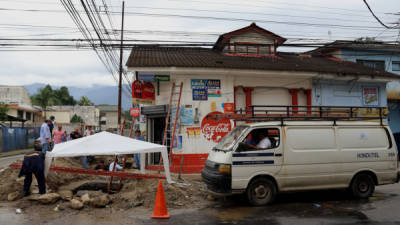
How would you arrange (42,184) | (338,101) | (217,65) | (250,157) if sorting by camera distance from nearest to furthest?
(250,157) < (42,184) < (217,65) < (338,101)

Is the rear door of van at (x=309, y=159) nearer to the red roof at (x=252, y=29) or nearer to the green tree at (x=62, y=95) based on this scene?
the red roof at (x=252, y=29)

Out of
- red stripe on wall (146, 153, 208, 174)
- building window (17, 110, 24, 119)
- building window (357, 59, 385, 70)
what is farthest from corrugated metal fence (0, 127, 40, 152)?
building window (357, 59, 385, 70)

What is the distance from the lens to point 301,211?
7145 mm

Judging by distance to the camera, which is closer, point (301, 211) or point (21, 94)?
point (301, 211)

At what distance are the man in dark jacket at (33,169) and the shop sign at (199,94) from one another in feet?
23.7

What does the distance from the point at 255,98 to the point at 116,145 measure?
27.8 feet

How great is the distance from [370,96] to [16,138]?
2847 centimetres

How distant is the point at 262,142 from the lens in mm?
7938

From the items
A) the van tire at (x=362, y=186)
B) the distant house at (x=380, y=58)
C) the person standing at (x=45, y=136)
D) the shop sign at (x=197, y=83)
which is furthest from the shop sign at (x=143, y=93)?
the distant house at (x=380, y=58)

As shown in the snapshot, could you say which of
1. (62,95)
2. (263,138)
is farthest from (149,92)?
(62,95)

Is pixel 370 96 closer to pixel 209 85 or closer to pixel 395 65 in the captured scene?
pixel 395 65

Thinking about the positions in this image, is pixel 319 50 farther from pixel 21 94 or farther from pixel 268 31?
pixel 21 94

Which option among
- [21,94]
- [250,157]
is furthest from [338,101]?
[21,94]

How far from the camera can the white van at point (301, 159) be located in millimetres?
7547
